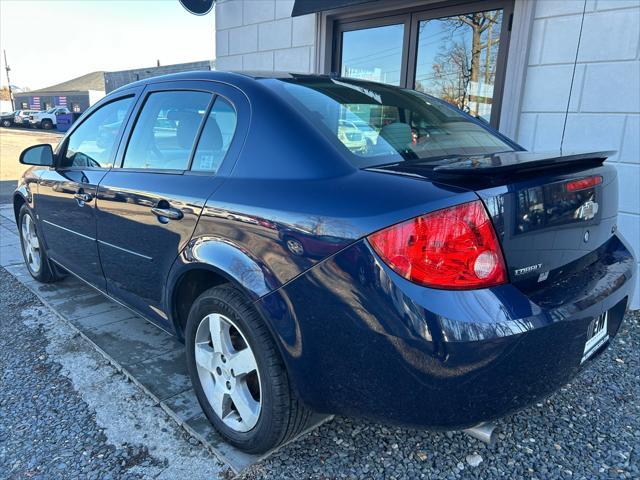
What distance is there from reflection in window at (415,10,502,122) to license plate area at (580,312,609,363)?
3236 millimetres

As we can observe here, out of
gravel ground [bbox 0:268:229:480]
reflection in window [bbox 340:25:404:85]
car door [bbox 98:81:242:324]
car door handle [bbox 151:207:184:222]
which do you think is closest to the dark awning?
reflection in window [bbox 340:25:404:85]

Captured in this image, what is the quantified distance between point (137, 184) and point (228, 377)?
1.16 meters

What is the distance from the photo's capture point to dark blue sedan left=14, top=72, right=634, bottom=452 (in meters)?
1.51

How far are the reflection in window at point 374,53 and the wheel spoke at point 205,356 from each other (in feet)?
12.6

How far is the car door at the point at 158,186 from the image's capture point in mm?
2246

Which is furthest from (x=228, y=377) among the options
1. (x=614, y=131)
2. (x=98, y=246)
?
(x=614, y=131)

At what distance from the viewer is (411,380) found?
1.54 meters

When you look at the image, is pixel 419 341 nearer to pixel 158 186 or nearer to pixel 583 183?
pixel 583 183

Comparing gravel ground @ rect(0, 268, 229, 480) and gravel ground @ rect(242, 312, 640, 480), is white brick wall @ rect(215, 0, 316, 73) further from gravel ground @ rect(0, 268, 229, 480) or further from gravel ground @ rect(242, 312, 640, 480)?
gravel ground @ rect(242, 312, 640, 480)

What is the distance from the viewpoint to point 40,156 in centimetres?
363

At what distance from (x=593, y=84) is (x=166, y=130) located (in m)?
3.37

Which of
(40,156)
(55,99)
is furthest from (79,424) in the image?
(55,99)

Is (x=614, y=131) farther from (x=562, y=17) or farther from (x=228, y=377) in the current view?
(x=228, y=377)

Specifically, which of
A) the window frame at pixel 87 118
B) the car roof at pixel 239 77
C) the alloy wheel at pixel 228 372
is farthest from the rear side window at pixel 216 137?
the window frame at pixel 87 118
